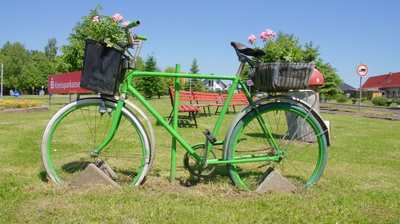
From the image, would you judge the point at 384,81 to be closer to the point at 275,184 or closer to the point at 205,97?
the point at 205,97

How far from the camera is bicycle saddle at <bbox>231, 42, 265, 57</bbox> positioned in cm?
329

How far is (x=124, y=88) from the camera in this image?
3.29 metres

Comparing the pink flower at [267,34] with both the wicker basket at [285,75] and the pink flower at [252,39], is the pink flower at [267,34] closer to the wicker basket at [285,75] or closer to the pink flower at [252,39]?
the pink flower at [252,39]

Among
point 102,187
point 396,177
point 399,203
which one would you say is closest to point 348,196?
point 399,203

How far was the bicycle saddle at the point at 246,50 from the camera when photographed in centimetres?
329

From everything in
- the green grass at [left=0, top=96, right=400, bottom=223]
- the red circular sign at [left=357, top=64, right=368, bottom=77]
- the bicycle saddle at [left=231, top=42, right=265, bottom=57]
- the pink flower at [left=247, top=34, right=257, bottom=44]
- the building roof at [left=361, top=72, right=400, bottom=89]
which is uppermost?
the building roof at [left=361, top=72, right=400, bottom=89]

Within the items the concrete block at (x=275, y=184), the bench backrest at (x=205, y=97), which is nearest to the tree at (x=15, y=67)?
the bench backrest at (x=205, y=97)

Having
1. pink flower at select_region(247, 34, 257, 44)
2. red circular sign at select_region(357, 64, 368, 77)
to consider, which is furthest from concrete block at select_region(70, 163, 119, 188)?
red circular sign at select_region(357, 64, 368, 77)

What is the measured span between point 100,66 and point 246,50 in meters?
1.45

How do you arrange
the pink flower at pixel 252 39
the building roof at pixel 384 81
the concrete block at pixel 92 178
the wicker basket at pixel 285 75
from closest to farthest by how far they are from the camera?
1. the wicker basket at pixel 285 75
2. the concrete block at pixel 92 178
3. the pink flower at pixel 252 39
4. the building roof at pixel 384 81

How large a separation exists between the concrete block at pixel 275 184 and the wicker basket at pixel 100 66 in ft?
5.91

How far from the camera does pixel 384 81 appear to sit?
7569cm

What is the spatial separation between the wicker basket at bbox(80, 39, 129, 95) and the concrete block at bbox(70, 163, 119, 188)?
0.79 m

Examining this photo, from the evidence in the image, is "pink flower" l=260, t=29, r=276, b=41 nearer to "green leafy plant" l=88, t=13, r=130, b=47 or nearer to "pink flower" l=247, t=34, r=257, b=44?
"pink flower" l=247, t=34, r=257, b=44
